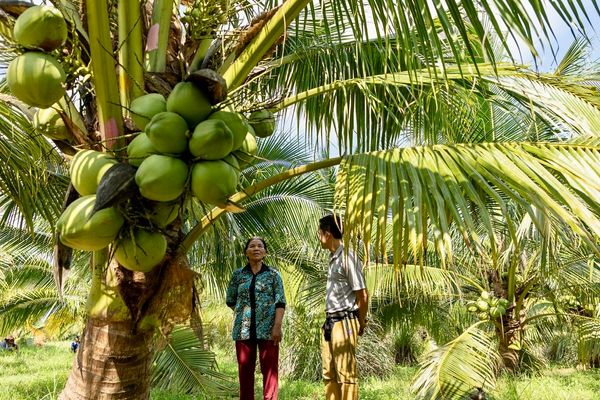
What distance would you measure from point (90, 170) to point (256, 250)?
7.83ft

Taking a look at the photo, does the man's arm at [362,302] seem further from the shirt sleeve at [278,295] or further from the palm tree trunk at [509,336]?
the palm tree trunk at [509,336]

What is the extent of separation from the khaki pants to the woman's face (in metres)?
0.65

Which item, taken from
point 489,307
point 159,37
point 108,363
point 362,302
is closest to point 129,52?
point 159,37

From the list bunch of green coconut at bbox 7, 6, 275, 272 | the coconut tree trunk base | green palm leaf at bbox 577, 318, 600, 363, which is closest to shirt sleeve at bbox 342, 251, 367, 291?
the coconut tree trunk base

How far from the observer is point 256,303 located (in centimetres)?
382

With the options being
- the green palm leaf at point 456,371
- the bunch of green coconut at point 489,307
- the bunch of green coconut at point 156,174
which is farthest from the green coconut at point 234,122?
the bunch of green coconut at point 489,307

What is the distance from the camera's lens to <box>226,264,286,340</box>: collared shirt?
3.80m

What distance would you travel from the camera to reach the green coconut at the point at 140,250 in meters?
1.53

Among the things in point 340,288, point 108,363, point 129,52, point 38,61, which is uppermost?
point 129,52

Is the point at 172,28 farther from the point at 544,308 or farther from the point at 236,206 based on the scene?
the point at 544,308

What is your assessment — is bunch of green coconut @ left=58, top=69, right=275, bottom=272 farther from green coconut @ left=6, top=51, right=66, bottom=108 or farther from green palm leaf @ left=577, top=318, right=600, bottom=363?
green palm leaf @ left=577, top=318, right=600, bottom=363

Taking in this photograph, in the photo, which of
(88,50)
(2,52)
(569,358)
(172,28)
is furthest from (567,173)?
(569,358)

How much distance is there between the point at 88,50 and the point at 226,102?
585 mm

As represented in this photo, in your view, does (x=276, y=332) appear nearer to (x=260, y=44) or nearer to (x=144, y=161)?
(x=260, y=44)
